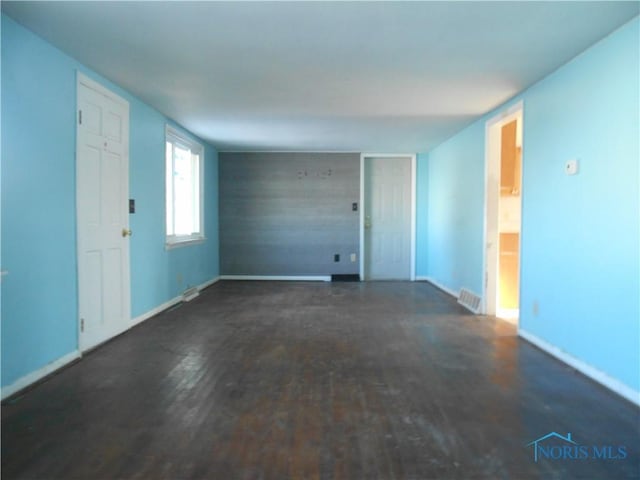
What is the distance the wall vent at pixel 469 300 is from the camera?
5.04 m

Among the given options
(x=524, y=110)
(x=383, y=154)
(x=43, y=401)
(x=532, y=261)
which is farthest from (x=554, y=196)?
(x=383, y=154)

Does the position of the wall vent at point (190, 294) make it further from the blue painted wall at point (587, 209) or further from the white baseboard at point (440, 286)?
the blue painted wall at point (587, 209)

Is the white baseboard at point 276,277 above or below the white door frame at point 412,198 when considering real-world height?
below

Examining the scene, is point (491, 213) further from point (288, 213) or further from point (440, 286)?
point (288, 213)

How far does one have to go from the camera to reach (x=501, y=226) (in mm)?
4930

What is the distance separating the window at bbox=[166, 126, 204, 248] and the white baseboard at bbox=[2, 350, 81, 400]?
2163 millimetres

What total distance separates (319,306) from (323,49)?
3.23 m

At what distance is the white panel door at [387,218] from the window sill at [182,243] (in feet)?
9.54

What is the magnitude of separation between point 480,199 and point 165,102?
3.61 metres

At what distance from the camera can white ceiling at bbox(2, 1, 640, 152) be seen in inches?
97.0

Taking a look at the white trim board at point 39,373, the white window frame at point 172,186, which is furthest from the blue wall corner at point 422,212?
the white trim board at point 39,373

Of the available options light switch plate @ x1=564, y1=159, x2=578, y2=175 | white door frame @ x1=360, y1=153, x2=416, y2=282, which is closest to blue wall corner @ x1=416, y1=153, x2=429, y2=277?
white door frame @ x1=360, y1=153, x2=416, y2=282

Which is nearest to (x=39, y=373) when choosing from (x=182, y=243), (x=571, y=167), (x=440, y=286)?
(x=182, y=243)

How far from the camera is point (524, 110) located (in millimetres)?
3990
